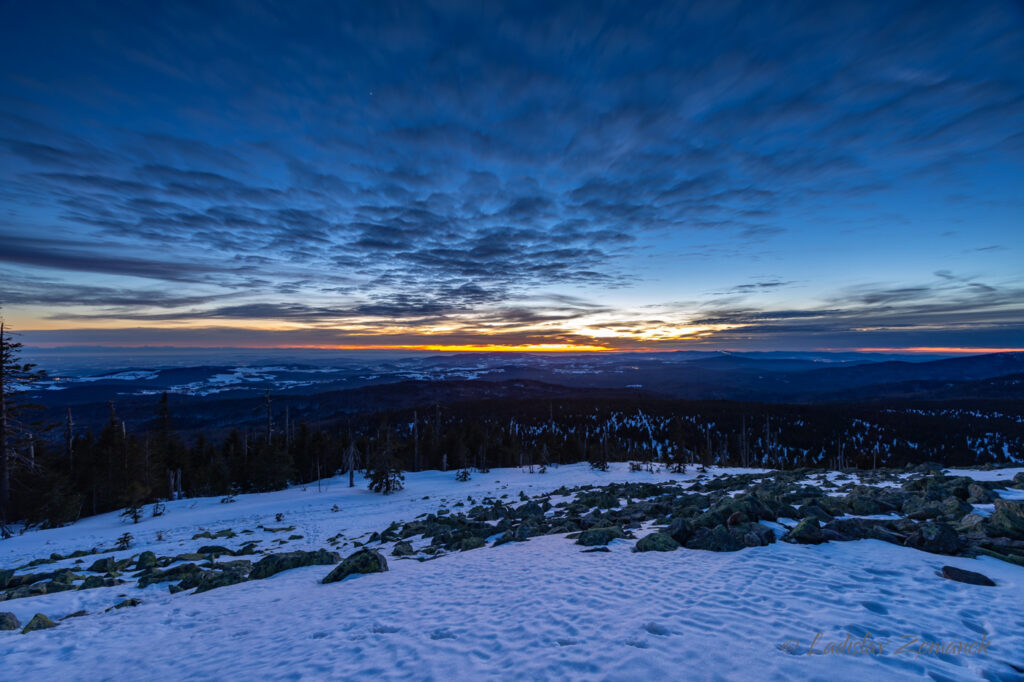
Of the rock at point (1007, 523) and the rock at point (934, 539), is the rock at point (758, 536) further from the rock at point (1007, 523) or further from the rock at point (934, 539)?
the rock at point (1007, 523)

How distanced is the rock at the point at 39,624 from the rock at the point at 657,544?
14.1 meters

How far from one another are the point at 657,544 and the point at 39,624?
1476 cm

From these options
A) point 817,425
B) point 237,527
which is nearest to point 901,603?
point 237,527

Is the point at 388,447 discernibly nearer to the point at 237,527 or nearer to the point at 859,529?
the point at 237,527

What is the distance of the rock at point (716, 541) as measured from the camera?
1045 cm

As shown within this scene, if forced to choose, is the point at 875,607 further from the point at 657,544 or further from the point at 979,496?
the point at 979,496

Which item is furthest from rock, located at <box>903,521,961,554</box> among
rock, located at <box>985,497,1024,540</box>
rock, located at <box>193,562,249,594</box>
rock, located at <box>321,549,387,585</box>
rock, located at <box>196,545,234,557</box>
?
rock, located at <box>196,545,234,557</box>

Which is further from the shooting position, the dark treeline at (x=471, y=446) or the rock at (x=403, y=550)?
the dark treeline at (x=471, y=446)

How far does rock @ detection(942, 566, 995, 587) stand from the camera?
743 centimetres

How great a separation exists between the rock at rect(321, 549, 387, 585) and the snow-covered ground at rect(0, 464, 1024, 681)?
0.45 metres

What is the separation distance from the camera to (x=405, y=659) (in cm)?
625

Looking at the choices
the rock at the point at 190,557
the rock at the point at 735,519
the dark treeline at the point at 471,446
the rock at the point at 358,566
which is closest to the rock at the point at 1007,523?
the rock at the point at 735,519

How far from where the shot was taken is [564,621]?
7.10 meters

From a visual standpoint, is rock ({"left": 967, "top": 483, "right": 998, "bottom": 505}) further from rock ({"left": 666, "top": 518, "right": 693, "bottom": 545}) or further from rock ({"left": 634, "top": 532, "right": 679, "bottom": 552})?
rock ({"left": 634, "top": 532, "right": 679, "bottom": 552})
